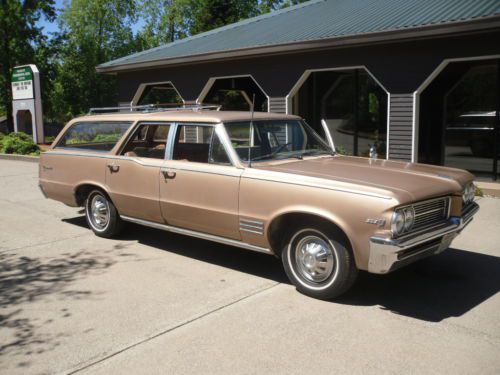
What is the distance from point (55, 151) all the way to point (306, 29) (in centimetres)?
813

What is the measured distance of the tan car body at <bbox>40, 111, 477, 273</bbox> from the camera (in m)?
4.32

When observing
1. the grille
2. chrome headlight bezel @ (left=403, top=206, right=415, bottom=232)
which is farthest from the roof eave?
chrome headlight bezel @ (left=403, top=206, right=415, bottom=232)

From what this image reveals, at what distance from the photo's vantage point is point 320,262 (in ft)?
15.4

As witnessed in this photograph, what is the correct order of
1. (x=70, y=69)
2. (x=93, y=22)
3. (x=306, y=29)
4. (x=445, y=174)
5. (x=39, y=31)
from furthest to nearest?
1. (x=93, y=22)
2. (x=70, y=69)
3. (x=39, y=31)
4. (x=306, y=29)
5. (x=445, y=174)

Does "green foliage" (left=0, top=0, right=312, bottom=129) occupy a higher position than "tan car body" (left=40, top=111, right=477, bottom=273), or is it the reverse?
"green foliage" (left=0, top=0, right=312, bottom=129)

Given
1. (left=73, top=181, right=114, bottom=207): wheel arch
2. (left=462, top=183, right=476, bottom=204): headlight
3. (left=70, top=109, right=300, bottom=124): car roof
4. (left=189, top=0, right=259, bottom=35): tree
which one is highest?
(left=189, top=0, right=259, bottom=35): tree

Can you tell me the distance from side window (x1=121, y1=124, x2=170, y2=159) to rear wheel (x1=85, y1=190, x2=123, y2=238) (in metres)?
0.74

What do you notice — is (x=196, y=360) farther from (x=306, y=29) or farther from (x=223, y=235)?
(x=306, y=29)

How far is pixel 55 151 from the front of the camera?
737 centimetres

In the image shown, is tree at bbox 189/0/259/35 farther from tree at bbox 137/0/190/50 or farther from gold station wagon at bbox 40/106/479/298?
gold station wagon at bbox 40/106/479/298

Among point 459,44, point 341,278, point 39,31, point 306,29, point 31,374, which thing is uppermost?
point 39,31

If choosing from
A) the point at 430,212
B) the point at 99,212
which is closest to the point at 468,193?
the point at 430,212

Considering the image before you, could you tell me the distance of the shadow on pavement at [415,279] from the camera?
4.65 meters

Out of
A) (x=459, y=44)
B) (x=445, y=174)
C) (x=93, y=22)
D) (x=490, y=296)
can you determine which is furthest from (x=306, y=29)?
(x=93, y=22)
